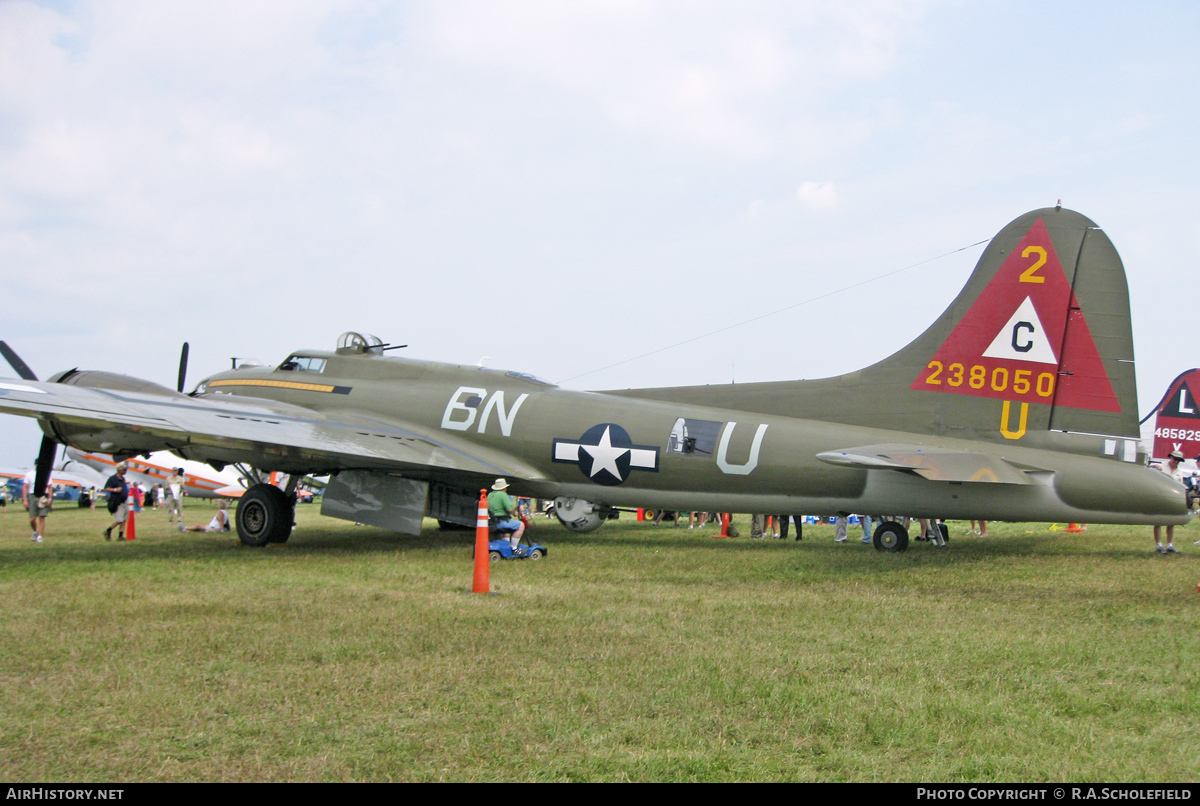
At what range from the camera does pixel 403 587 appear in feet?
38.7

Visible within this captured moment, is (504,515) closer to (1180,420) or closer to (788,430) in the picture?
(788,430)

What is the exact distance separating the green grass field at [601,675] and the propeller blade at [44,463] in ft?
13.6

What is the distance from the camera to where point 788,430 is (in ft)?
50.9

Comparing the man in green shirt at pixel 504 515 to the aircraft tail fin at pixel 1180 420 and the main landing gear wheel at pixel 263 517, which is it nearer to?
the main landing gear wheel at pixel 263 517

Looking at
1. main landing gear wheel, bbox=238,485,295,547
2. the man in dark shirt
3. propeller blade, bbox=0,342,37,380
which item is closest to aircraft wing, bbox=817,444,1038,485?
main landing gear wheel, bbox=238,485,295,547

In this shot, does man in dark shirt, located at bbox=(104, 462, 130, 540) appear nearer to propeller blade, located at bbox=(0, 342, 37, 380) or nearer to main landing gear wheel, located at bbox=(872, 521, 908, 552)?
propeller blade, located at bbox=(0, 342, 37, 380)

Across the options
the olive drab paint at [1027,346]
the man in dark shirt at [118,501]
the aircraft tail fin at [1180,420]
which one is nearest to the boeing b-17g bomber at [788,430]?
the olive drab paint at [1027,346]

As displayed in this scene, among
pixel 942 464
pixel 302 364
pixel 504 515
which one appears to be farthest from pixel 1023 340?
pixel 302 364

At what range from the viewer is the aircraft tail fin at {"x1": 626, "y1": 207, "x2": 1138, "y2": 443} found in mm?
14055

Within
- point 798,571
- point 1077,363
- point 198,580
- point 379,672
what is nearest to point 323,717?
point 379,672

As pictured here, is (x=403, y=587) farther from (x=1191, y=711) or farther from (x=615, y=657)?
(x=1191, y=711)

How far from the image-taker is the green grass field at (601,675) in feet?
17.0

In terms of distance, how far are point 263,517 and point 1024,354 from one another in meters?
14.0
